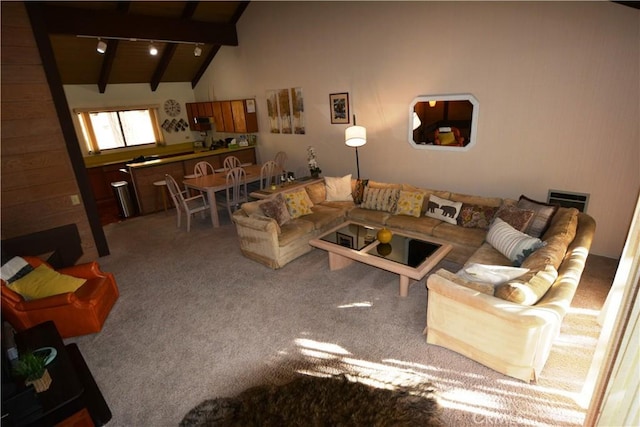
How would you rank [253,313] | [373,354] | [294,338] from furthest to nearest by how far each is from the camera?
[253,313] → [294,338] → [373,354]

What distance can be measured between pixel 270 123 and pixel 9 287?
5.17 meters

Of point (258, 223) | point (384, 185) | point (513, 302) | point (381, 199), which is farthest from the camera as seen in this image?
point (384, 185)

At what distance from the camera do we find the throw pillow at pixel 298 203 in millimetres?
4539

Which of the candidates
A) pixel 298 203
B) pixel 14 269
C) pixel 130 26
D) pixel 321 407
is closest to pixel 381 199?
pixel 298 203

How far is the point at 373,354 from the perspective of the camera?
2631mm

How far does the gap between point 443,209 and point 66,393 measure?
390 cm

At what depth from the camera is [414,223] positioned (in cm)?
405

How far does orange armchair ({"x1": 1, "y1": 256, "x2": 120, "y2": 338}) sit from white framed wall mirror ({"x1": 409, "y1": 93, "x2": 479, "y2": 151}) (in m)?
4.37

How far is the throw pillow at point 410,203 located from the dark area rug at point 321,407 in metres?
2.38

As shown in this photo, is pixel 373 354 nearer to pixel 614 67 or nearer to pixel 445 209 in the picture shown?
pixel 445 209

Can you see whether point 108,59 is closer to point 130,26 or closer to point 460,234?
point 130,26

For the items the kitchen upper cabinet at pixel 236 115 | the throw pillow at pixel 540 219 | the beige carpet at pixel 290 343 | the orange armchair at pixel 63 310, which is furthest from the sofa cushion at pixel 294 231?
the kitchen upper cabinet at pixel 236 115

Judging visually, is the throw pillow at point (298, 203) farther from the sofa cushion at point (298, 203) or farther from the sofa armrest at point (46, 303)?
the sofa armrest at point (46, 303)

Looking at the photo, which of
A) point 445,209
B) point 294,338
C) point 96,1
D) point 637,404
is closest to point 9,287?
point 294,338
